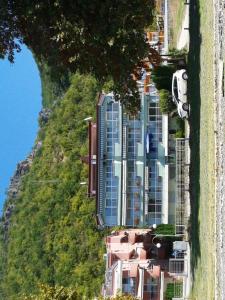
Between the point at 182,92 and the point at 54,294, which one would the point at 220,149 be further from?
the point at 182,92

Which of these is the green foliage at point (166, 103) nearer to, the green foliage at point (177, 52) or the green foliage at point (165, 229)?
the green foliage at point (177, 52)

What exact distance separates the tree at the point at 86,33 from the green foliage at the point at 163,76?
7302 mm

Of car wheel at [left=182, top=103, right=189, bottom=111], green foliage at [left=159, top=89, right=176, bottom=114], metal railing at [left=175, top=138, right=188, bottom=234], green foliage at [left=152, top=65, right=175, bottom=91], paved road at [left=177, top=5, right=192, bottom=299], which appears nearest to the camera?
paved road at [left=177, top=5, right=192, bottom=299]

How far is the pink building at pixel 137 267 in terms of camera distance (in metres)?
42.2

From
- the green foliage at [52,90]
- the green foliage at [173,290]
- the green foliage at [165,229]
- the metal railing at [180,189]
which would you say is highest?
the green foliage at [52,90]

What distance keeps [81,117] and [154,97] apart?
1878 centimetres

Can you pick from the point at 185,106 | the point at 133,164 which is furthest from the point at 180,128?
the point at 185,106

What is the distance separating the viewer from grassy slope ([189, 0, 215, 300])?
2267 cm

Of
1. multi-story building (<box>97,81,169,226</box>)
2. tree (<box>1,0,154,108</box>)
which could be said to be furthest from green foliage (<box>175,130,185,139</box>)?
tree (<box>1,0,154,108</box>)

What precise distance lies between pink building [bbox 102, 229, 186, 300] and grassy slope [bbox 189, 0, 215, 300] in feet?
39.7

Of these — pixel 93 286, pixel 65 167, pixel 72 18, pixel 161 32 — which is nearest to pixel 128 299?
pixel 72 18

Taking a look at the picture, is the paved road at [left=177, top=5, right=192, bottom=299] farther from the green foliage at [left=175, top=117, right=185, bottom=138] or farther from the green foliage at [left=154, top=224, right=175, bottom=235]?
the green foliage at [left=154, top=224, right=175, bottom=235]

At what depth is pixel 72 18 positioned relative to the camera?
92.0ft

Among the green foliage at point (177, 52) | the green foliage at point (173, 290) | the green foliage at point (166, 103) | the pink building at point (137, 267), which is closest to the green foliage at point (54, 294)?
the green foliage at point (173, 290)
